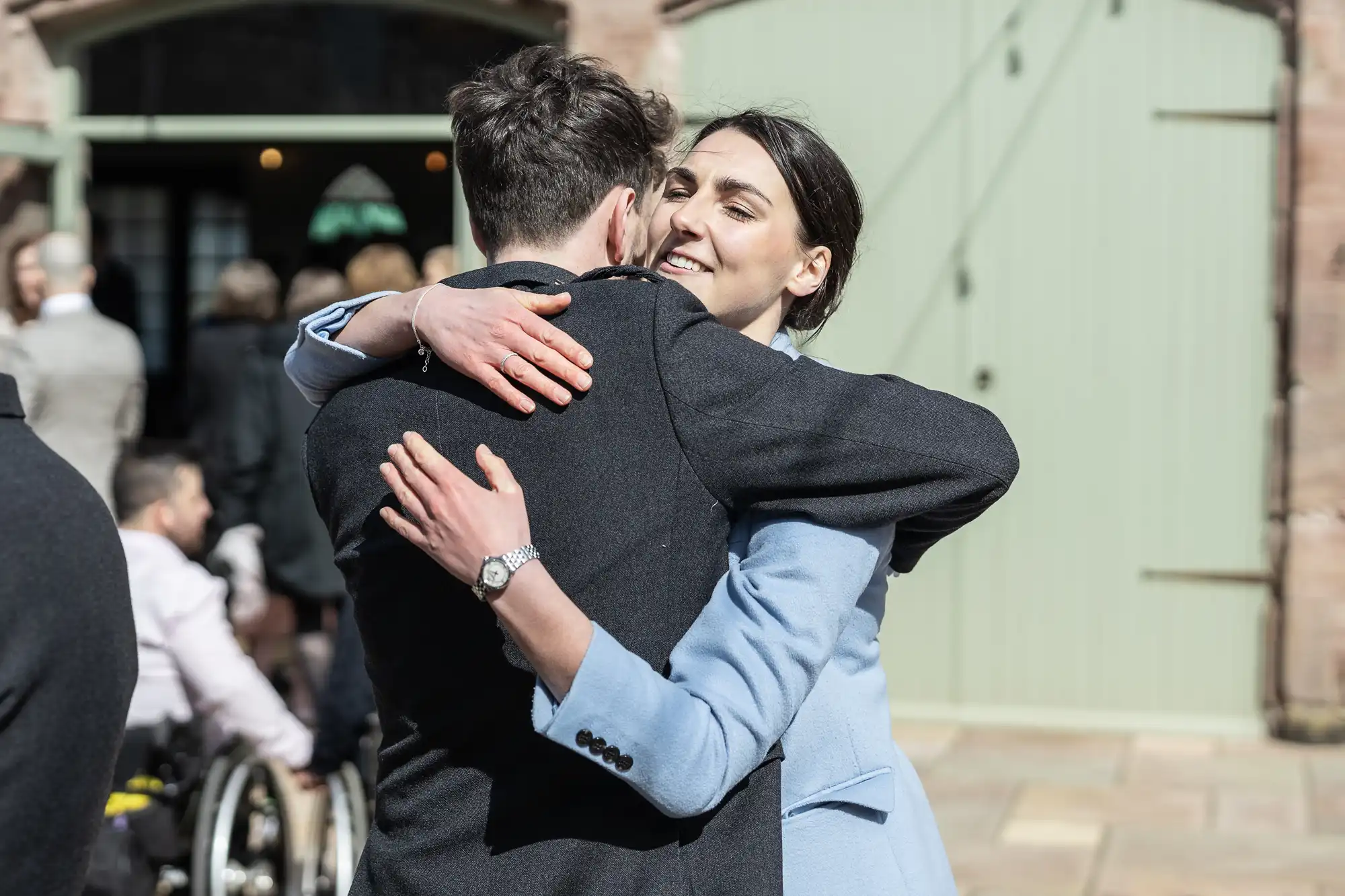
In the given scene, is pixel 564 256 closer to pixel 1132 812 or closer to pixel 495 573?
pixel 495 573

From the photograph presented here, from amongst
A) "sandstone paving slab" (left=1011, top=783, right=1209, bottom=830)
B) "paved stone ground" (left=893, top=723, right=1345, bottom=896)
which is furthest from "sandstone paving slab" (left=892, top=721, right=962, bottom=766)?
Result: "sandstone paving slab" (left=1011, top=783, right=1209, bottom=830)

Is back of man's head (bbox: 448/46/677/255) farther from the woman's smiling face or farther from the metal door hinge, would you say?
the metal door hinge

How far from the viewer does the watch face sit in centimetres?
160

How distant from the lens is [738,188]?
2.11 meters

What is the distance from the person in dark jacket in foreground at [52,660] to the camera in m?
1.83

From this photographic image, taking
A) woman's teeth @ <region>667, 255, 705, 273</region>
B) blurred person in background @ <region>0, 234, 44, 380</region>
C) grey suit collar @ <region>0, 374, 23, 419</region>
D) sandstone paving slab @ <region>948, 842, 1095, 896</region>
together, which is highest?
woman's teeth @ <region>667, 255, 705, 273</region>

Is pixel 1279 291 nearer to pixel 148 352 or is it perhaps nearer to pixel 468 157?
pixel 468 157

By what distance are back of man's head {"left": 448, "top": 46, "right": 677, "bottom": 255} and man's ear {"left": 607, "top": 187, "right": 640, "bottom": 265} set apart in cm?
1

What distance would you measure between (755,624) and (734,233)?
60cm

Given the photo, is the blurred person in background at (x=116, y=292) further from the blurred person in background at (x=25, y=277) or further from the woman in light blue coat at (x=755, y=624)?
the woman in light blue coat at (x=755, y=624)

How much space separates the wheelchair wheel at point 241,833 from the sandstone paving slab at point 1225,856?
231 cm

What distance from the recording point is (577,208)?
1.85m

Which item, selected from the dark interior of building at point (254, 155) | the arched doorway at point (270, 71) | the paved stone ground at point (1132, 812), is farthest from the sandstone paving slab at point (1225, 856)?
the arched doorway at point (270, 71)

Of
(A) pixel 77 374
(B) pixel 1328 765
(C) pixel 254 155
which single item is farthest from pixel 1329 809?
(C) pixel 254 155
